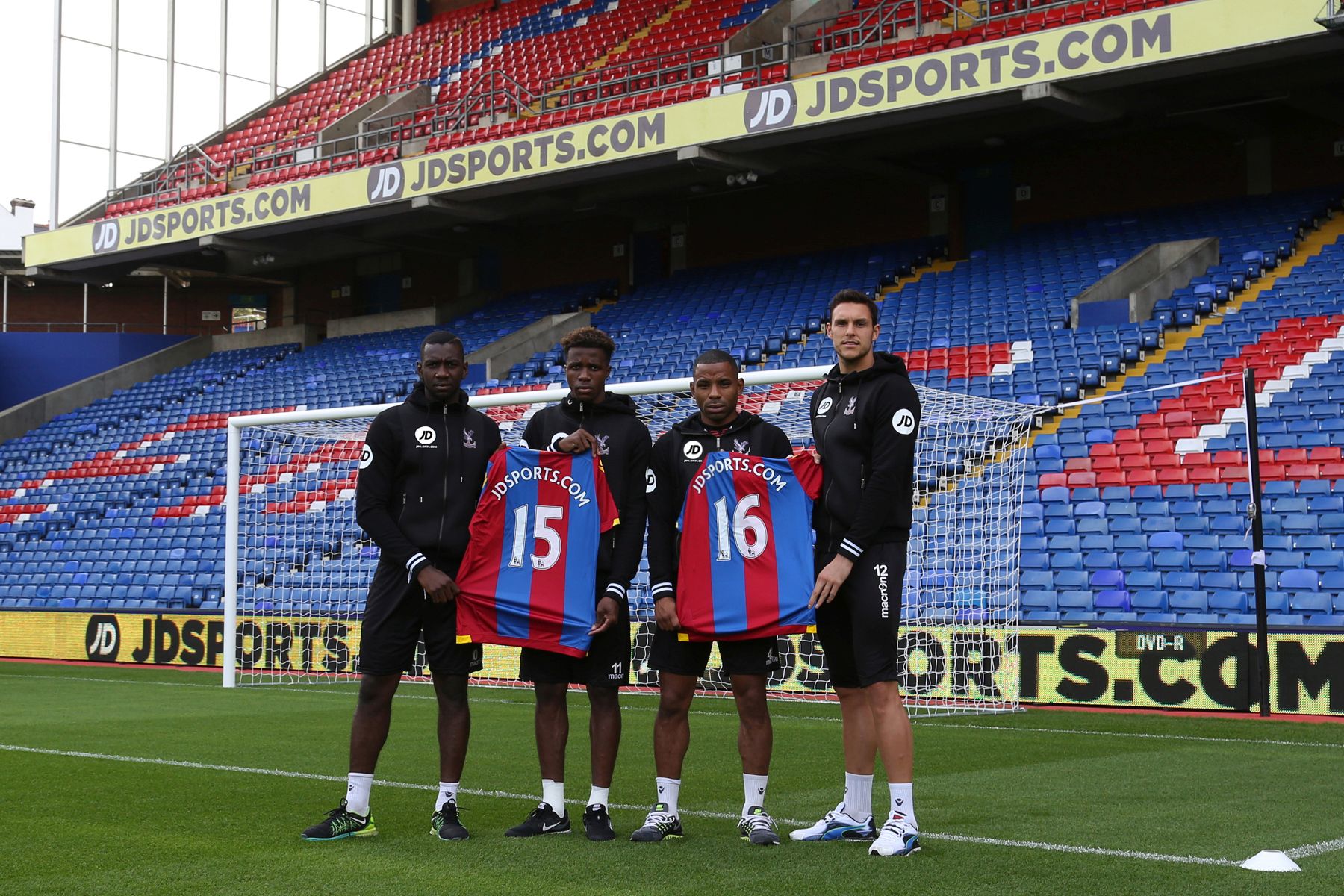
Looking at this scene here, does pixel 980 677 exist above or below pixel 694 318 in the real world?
below

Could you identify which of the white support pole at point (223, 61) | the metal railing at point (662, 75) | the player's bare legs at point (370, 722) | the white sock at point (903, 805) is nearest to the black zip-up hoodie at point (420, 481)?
the player's bare legs at point (370, 722)

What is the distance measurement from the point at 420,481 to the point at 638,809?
1786 millimetres

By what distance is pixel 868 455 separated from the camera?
5.58m

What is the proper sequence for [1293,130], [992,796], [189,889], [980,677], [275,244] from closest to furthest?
1. [189,889]
2. [992,796]
3. [980,677]
4. [1293,130]
5. [275,244]

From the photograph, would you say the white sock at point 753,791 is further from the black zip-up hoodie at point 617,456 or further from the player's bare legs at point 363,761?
the player's bare legs at point 363,761

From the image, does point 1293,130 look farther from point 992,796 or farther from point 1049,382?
point 992,796

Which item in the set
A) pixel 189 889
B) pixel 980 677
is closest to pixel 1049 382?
pixel 980 677

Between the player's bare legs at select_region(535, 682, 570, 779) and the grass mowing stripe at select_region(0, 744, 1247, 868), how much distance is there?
2.62ft

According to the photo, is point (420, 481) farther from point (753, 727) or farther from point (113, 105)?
point (113, 105)

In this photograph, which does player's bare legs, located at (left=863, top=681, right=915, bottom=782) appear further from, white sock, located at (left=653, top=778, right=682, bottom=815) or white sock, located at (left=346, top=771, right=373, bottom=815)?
white sock, located at (left=346, top=771, right=373, bottom=815)

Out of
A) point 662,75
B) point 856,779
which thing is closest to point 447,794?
point 856,779

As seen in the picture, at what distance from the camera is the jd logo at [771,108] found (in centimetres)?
2017

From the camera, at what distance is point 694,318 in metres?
23.3

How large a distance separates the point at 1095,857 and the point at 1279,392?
11.4 metres
